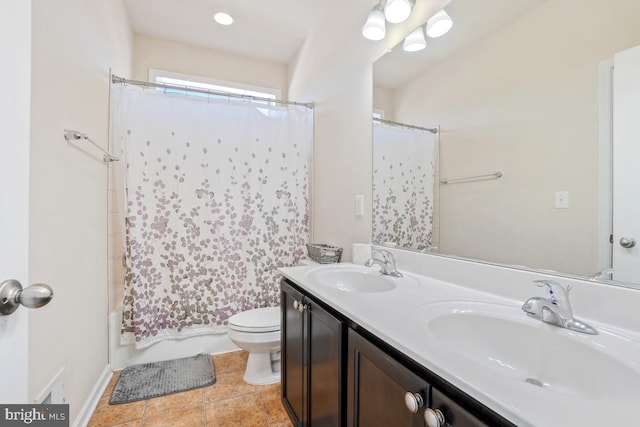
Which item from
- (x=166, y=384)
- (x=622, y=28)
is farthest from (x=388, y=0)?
(x=166, y=384)

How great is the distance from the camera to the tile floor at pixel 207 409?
1566 millimetres

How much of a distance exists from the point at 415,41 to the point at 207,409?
7.58ft

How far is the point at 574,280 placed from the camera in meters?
0.90

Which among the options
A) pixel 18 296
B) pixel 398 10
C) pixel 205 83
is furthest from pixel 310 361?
pixel 205 83

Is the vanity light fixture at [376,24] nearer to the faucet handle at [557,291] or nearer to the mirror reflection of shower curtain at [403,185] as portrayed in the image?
the mirror reflection of shower curtain at [403,185]

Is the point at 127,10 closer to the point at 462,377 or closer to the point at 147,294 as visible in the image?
the point at 147,294

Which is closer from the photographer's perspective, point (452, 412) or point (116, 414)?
point (452, 412)

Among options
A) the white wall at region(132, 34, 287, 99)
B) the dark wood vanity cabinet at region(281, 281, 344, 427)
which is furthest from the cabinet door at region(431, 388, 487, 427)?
the white wall at region(132, 34, 287, 99)

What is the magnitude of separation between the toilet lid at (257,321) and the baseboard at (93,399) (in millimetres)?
809

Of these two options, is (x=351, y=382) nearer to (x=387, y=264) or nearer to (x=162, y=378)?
(x=387, y=264)

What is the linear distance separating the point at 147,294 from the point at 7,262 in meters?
1.77

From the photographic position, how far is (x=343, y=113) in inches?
81.7

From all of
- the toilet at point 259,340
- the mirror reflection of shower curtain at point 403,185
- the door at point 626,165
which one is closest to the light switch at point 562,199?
the door at point 626,165

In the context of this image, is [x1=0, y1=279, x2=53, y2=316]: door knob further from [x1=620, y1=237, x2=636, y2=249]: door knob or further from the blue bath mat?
the blue bath mat
